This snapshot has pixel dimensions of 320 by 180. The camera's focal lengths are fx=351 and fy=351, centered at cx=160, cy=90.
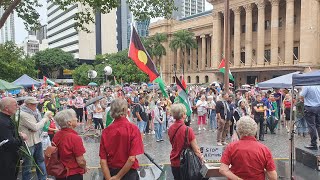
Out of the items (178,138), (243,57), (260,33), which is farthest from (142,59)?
(243,57)

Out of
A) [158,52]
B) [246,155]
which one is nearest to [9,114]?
[246,155]

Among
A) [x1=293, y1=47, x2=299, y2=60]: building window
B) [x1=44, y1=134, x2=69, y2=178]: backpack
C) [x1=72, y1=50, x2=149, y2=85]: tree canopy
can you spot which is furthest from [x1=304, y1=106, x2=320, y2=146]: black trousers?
[x1=72, y1=50, x2=149, y2=85]: tree canopy

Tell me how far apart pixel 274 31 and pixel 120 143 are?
50.4m

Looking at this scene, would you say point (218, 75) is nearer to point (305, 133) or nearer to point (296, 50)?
point (296, 50)

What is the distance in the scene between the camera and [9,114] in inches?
202

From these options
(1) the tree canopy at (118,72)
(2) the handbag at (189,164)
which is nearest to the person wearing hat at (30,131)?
(2) the handbag at (189,164)

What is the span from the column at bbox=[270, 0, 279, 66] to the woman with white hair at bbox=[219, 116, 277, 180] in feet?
159

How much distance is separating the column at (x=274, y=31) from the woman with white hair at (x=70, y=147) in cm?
4861

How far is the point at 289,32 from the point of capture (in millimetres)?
48500

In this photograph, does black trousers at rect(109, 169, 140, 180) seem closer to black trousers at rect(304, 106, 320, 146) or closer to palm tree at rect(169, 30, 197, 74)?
black trousers at rect(304, 106, 320, 146)

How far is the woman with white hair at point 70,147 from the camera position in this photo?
445 centimetres

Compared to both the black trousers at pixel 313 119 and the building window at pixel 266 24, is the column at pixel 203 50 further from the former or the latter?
the black trousers at pixel 313 119

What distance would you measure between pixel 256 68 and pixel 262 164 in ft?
167

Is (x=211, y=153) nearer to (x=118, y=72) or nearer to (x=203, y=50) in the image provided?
(x=118, y=72)
